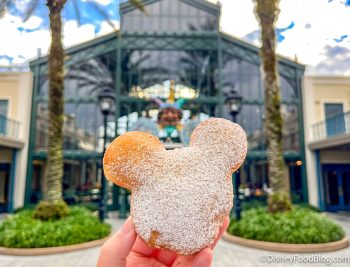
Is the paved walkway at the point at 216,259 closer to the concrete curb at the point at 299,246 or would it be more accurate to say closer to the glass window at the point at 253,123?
the concrete curb at the point at 299,246

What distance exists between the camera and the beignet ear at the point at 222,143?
1.80 metres

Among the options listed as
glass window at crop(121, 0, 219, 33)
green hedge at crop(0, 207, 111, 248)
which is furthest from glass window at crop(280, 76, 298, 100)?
green hedge at crop(0, 207, 111, 248)

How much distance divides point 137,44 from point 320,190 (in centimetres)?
1334

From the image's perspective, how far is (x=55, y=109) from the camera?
30.3ft

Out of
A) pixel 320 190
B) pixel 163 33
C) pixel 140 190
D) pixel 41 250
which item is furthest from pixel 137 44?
pixel 140 190

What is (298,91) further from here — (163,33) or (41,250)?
(41,250)

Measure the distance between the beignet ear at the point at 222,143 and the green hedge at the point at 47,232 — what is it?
7.30 m

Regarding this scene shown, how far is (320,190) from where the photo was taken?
1591 centimetres

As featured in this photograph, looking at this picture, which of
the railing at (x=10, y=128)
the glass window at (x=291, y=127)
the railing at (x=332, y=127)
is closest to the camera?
the railing at (x=332, y=127)

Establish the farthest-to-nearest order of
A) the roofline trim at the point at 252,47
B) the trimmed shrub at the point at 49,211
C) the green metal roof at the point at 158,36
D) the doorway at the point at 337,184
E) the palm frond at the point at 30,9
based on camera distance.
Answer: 1. the doorway at the point at 337,184
2. the roofline trim at the point at 252,47
3. the green metal roof at the point at 158,36
4. the palm frond at the point at 30,9
5. the trimmed shrub at the point at 49,211

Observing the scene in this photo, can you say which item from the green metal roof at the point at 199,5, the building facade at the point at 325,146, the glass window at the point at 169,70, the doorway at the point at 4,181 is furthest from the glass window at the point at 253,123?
the doorway at the point at 4,181

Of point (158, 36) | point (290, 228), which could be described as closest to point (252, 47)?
point (158, 36)

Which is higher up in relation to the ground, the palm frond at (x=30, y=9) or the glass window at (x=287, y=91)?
the palm frond at (x=30, y=9)
